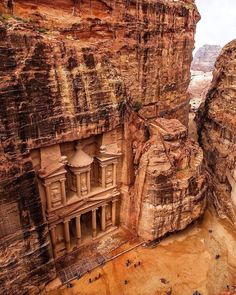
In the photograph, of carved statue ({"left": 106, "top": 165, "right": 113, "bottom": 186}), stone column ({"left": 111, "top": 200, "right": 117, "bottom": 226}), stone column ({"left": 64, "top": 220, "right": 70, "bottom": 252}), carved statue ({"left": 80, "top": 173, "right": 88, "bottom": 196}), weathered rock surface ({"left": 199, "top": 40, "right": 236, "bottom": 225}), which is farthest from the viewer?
weathered rock surface ({"left": 199, "top": 40, "right": 236, "bottom": 225})

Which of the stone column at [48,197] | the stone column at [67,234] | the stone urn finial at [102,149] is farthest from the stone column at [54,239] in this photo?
the stone urn finial at [102,149]

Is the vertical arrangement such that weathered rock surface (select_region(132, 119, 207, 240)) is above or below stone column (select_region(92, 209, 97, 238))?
above

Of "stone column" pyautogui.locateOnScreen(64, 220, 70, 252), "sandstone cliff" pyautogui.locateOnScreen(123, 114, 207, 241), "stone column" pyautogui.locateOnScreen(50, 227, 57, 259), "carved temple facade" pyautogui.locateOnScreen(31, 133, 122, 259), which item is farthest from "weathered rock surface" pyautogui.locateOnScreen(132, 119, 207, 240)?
"stone column" pyautogui.locateOnScreen(50, 227, 57, 259)

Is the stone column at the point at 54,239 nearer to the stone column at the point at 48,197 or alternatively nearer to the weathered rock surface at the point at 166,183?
the stone column at the point at 48,197

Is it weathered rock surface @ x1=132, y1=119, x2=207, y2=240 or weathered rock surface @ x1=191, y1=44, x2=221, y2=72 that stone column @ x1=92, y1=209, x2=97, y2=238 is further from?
weathered rock surface @ x1=191, y1=44, x2=221, y2=72

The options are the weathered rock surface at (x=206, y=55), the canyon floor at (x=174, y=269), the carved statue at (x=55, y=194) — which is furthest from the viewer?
the weathered rock surface at (x=206, y=55)

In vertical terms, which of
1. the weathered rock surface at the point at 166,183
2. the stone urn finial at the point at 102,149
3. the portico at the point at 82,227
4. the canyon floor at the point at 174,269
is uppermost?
the stone urn finial at the point at 102,149

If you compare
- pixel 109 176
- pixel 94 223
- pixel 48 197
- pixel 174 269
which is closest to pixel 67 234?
pixel 94 223
